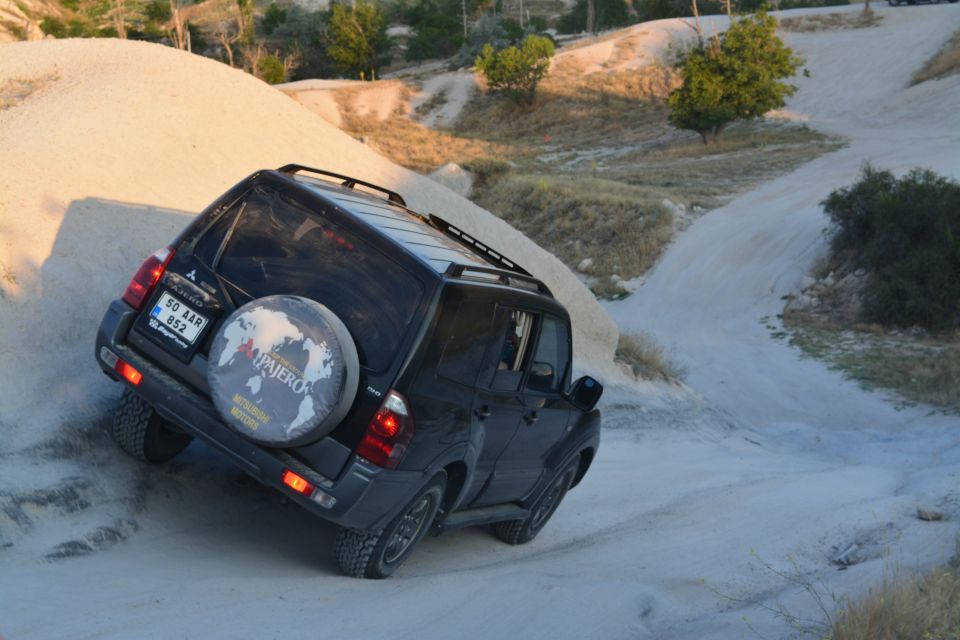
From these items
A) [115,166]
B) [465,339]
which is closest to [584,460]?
[465,339]

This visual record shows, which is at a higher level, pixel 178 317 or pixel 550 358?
pixel 178 317

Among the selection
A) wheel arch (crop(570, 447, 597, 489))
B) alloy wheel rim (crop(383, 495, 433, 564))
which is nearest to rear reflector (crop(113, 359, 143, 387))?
alloy wheel rim (crop(383, 495, 433, 564))

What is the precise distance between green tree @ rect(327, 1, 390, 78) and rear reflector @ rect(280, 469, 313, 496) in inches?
2972

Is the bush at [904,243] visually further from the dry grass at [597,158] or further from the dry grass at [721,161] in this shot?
the dry grass at [721,161]

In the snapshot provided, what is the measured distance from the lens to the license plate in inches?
229

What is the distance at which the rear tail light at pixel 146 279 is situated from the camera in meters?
6.07

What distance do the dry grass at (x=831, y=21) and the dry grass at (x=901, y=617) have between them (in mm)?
67227

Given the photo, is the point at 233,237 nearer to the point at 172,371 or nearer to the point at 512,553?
the point at 172,371

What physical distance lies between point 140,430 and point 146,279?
3.58ft

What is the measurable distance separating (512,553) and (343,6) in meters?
78.3

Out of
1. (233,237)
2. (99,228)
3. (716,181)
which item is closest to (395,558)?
(233,237)

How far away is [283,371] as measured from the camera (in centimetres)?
535

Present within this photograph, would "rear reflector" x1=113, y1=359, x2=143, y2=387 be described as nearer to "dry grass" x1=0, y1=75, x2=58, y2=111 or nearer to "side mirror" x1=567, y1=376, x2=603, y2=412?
"side mirror" x1=567, y1=376, x2=603, y2=412

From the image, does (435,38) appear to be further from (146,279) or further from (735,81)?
(146,279)
